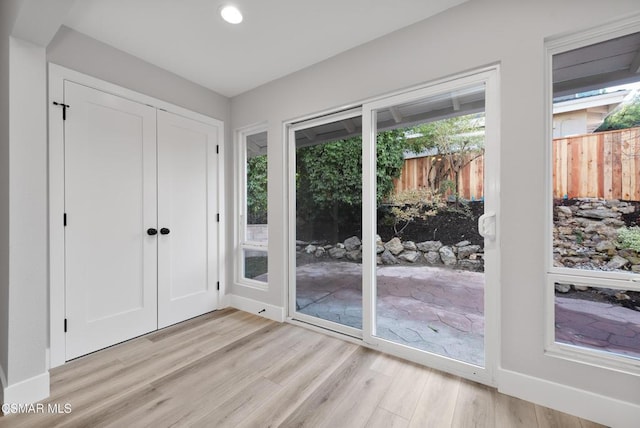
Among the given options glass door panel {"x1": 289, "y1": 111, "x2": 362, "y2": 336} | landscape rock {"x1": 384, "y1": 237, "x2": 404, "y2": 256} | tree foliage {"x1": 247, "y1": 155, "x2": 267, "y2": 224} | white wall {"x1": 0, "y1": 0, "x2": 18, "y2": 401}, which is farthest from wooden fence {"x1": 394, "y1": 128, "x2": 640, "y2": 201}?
white wall {"x1": 0, "y1": 0, "x2": 18, "y2": 401}

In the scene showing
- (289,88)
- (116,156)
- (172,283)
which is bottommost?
(172,283)

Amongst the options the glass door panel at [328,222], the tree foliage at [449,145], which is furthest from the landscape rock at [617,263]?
the glass door panel at [328,222]

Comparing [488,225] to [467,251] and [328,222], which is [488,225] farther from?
[328,222]

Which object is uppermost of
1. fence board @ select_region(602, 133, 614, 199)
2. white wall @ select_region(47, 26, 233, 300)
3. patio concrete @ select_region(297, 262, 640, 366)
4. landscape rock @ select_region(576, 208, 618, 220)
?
white wall @ select_region(47, 26, 233, 300)

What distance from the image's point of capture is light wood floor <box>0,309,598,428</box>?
150cm

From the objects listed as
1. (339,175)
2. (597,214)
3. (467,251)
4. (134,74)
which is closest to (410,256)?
(467,251)

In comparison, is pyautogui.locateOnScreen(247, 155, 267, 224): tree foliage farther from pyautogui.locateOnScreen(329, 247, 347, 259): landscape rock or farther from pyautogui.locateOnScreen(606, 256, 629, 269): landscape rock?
pyautogui.locateOnScreen(606, 256, 629, 269): landscape rock

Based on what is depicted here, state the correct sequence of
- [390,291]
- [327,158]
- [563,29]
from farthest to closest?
[327,158] < [390,291] < [563,29]

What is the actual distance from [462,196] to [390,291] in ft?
3.18

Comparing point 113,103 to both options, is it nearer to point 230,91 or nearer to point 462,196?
point 230,91

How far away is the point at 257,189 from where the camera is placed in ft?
10.4

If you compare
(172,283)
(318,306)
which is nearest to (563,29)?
(318,306)

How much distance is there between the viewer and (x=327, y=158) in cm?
271

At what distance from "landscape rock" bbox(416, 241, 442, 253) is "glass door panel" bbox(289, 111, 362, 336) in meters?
0.53
